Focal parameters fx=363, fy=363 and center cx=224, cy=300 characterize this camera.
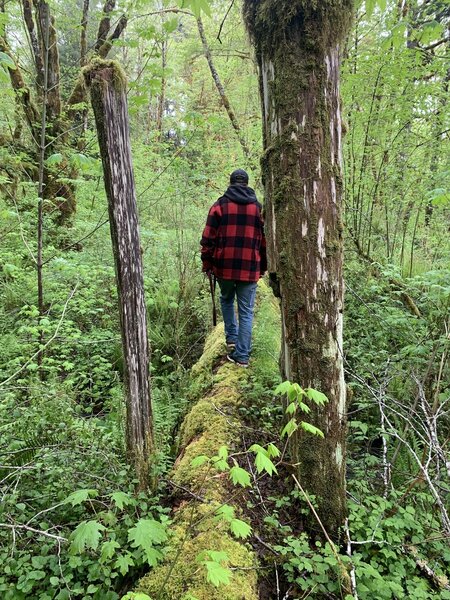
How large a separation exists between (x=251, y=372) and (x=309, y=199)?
2.28m

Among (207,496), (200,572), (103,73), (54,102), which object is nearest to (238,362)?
(207,496)

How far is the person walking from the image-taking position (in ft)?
13.4

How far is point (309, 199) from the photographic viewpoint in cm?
221

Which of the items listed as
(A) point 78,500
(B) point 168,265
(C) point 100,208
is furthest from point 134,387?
(C) point 100,208

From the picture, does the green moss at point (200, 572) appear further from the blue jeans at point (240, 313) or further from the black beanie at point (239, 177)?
the black beanie at point (239, 177)

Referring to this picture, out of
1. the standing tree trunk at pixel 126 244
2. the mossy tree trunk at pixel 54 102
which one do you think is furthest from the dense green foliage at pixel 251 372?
the mossy tree trunk at pixel 54 102

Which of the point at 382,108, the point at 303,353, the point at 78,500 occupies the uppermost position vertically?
the point at 382,108

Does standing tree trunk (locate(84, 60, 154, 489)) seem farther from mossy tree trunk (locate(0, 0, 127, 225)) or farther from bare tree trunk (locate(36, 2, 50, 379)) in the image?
mossy tree trunk (locate(0, 0, 127, 225))

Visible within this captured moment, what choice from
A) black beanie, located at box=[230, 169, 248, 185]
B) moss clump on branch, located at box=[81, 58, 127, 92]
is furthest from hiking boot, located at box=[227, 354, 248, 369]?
moss clump on branch, located at box=[81, 58, 127, 92]

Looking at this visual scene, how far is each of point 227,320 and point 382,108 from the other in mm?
3918

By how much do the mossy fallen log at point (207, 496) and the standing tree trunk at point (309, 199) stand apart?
0.61 m

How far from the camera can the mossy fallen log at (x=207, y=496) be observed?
70.2 inches

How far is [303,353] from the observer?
7.50 ft

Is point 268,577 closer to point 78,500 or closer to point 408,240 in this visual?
point 78,500
